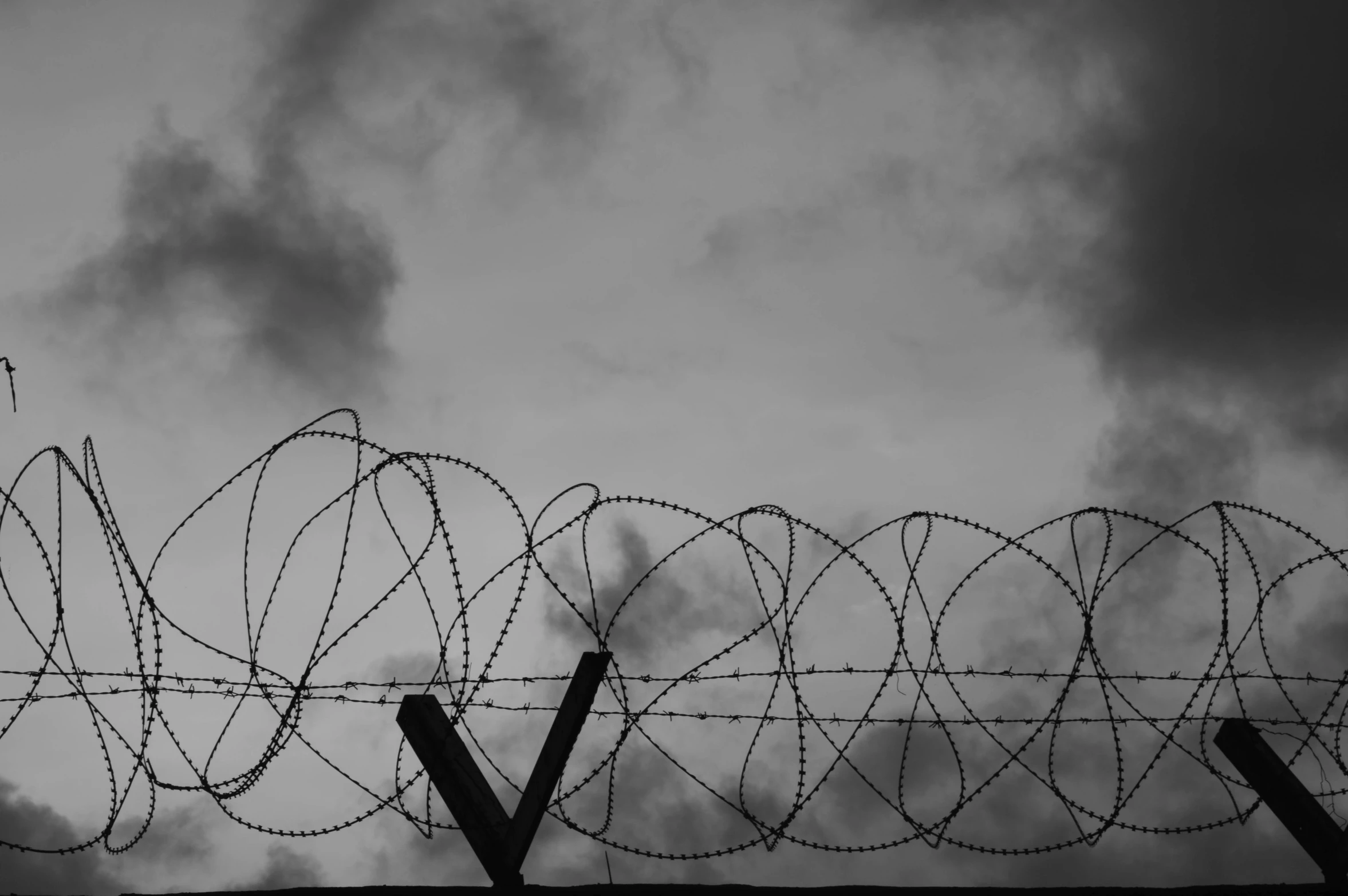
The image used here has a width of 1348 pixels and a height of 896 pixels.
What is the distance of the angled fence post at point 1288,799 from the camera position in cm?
679

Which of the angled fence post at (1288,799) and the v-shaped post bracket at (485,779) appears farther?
the angled fence post at (1288,799)

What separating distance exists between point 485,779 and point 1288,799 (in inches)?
184

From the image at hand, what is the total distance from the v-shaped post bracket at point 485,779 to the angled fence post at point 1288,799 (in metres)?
3.90

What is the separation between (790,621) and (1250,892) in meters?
3.15

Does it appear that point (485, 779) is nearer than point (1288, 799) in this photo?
Yes

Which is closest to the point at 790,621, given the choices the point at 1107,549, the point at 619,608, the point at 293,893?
the point at 619,608

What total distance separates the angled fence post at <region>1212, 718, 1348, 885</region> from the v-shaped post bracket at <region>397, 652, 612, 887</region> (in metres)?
3.90

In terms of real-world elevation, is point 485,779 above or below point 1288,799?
below

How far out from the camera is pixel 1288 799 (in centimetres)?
686

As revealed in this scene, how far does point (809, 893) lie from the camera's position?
6.34 metres

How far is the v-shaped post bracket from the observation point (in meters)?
5.95

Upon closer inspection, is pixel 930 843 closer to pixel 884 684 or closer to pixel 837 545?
pixel 884 684

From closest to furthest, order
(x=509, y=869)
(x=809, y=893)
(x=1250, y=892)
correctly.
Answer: (x=509, y=869) < (x=809, y=893) < (x=1250, y=892)

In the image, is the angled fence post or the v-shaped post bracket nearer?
the v-shaped post bracket
